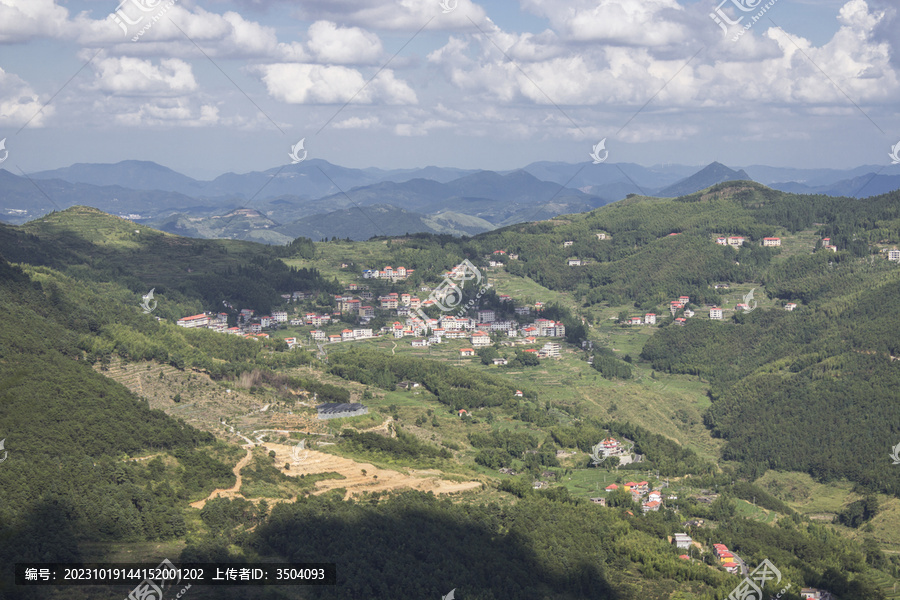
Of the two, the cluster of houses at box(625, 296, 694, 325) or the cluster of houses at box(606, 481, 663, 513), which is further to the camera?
the cluster of houses at box(625, 296, 694, 325)

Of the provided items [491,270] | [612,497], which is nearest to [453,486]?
[612,497]

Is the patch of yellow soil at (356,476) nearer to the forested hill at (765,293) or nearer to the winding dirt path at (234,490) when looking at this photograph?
the winding dirt path at (234,490)

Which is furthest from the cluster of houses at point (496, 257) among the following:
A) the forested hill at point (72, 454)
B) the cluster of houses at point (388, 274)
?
the forested hill at point (72, 454)

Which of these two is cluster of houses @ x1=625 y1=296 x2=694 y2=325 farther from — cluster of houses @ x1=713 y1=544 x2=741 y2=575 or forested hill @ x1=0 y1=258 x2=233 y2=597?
forested hill @ x1=0 y1=258 x2=233 y2=597

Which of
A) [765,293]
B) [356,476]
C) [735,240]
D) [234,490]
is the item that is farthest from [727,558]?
[735,240]

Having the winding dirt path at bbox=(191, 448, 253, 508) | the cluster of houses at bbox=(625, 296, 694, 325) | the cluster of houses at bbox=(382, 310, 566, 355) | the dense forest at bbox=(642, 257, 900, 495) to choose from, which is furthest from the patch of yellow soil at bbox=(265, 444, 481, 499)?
the cluster of houses at bbox=(625, 296, 694, 325)

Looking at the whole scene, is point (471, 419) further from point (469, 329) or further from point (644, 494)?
point (469, 329)

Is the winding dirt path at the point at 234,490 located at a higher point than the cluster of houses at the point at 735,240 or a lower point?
lower

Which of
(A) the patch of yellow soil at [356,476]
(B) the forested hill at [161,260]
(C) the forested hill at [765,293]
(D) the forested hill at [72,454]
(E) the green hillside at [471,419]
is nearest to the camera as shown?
(D) the forested hill at [72,454]

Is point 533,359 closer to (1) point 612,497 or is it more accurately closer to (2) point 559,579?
(1) point 612,497

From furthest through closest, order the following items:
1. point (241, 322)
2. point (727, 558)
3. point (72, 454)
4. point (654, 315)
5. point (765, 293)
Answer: point (654, 315) → point (765, 293) → point (241, 322) → point (727, 558) → point (72, 454)

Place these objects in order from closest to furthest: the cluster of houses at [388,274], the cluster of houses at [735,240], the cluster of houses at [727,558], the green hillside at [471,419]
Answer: the green hillside at [471,419] → the cluster of houses at [727,558] → the cluster of houses at [735,240] → the cluster of houses at [388,274]

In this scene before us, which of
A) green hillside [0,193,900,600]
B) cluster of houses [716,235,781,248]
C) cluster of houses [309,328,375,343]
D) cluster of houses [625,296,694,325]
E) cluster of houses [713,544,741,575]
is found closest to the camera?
green hillside [0,193,900,600]
